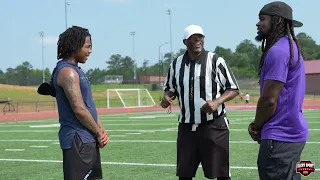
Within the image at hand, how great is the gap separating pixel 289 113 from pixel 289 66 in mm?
320

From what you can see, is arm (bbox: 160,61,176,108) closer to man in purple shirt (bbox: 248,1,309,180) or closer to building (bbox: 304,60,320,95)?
man in purple shirt (bbox: 248,1,309,180)

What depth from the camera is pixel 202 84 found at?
4891 millimetres

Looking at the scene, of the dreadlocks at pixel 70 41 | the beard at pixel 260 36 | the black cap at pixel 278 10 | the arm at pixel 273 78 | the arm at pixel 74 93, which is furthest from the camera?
the dreadlocks at pixel 70 41

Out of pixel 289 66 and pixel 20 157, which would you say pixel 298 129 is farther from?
pixel 20 157

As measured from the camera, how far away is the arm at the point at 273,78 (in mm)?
3184

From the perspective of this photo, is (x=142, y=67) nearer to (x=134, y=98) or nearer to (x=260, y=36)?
(x=134, y=98)

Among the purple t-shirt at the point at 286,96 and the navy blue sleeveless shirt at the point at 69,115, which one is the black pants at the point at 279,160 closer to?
the purple t-shirt at the point at 286,96

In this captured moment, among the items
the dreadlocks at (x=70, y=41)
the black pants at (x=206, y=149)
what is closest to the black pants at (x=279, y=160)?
the black pants at (x=206, y=149)

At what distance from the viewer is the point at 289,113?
3.31m

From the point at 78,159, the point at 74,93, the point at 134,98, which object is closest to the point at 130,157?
the point at 78,159

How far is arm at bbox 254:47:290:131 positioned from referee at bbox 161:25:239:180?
1.50 meters

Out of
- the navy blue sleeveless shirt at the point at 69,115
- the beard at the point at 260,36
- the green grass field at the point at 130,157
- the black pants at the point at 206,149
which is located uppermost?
the beard at the point at 260,36

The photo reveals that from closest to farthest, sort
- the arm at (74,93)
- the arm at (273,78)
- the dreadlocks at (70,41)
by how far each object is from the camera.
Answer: the arm at (273,78) → the arm at (74,93) → the dreadlocks at (70,41)

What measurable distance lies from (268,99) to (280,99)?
0.33 ft
